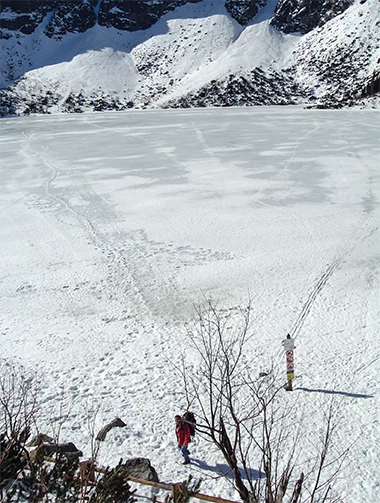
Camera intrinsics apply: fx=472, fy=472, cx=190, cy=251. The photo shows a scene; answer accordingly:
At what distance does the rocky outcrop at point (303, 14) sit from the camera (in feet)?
264

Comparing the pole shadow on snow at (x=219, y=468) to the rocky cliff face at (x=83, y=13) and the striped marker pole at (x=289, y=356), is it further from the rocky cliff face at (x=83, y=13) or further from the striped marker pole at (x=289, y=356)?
the rocky cliff face at (x=83, y=13)

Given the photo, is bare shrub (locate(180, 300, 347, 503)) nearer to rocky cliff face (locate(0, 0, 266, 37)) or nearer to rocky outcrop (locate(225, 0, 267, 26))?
rocky outcrop (locate(225, 0, 267, 26))

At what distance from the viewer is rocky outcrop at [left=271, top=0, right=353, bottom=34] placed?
3167 inches

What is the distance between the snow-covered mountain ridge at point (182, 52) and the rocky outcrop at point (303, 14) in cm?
18

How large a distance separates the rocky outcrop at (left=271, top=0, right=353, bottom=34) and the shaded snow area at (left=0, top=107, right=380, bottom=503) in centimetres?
6574

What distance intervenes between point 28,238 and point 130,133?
23988 mm

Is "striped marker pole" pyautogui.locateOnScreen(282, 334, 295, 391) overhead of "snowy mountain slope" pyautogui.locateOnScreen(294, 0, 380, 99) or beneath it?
beneath

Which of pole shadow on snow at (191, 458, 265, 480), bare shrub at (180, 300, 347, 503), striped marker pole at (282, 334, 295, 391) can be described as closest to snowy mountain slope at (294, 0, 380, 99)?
bare shrub at (180, 300, 347, 503)

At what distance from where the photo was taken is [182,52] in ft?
283

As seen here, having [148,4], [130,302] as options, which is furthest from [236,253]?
[148,4]

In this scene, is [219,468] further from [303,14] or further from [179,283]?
[303,14]

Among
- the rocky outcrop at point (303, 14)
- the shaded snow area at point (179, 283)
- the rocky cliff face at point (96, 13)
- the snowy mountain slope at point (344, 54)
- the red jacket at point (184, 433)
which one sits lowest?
the shaded snow area at point (179, 283)

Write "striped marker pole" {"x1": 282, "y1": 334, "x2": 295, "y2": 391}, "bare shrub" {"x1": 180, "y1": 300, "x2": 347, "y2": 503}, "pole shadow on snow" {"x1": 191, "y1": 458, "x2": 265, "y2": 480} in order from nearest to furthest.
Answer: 1. "bare shrub" {"x1": 180, "y1": 300, "x2": 347, "y2": 503}
2. "pole shadow on snow" {"x1": 191, "y1": 458, "x2": 265, "y2": 480}
3. "striped marker pole" {"x1": 282, "y1": 334, "x2": 295, "y2": 391}


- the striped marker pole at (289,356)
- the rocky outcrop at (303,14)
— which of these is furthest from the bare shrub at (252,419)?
the rocky outcrop at (303,14)
